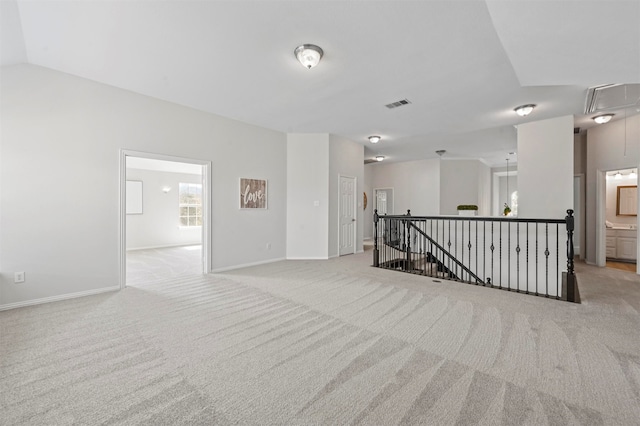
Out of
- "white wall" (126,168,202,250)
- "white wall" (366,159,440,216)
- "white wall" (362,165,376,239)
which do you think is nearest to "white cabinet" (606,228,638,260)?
"white wall" (366,159,440,216)

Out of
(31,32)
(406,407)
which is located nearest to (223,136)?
(31,32)

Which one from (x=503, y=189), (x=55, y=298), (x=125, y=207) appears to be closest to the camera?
(x=55, y=298)

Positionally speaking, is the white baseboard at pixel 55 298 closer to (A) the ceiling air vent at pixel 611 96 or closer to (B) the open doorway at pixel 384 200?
(A) the ceiling air vent at pixel 611 96

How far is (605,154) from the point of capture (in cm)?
575

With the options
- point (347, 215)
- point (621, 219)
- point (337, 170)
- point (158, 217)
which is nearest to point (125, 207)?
point (337, 170)

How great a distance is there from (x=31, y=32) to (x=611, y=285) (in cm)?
820

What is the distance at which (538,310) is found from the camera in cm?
305

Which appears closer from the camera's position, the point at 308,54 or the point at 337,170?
the point at 308,54

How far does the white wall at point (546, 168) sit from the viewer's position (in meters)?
5.16

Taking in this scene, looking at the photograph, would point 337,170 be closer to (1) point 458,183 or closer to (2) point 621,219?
(1) point 458,183

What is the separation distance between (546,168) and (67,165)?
7954 mm

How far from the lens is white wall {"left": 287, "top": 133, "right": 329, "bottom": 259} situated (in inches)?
252

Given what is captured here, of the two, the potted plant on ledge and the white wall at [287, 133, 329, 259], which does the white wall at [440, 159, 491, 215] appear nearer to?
the potted plant on ledge

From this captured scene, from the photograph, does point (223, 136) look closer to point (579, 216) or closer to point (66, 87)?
point (66, 87)
